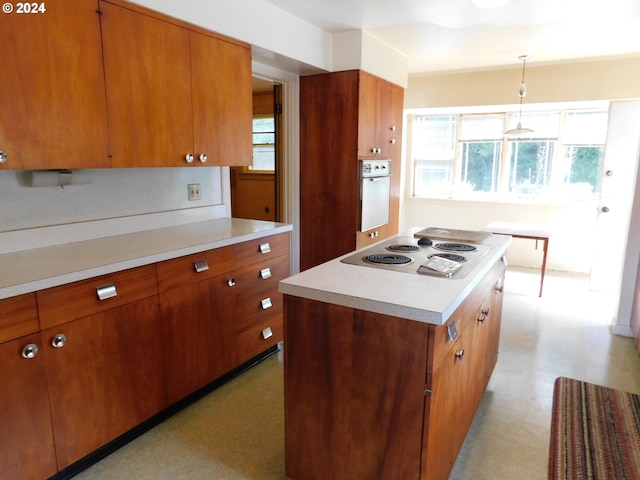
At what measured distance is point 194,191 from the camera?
286 cm

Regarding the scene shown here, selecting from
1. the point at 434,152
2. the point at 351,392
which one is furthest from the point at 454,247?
the point at 434,152

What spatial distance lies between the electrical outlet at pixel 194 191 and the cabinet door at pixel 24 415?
1462 mm

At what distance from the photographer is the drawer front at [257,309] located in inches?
99.4

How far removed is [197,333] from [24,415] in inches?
33.1

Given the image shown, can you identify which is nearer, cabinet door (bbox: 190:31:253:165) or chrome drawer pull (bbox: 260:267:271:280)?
cabinet door (bbox: 190:31:253:165)

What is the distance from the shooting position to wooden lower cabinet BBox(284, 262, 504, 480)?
1.37 metres

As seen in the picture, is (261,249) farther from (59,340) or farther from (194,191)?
(59,340)

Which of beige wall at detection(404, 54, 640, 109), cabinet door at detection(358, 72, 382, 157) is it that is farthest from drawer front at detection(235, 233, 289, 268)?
beige wall at detection(404, 54, 640, 109)

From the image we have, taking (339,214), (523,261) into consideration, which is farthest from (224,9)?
(523,261)

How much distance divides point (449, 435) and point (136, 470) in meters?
1.37

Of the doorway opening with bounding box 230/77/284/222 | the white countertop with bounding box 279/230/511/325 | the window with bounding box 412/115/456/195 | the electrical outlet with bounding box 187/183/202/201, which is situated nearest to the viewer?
the white countertop with bounding box 279/230/511/325

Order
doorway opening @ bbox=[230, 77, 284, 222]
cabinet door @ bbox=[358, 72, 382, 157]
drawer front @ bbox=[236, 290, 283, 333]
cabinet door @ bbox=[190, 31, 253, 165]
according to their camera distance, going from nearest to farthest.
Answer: cabinet door @ bbox=[190, 31, 253, 165] < drawer front @ bbox=[236, 290, 283, 333] < cabinet door @ bbox=[358, 72, 382, 157] < doorway opening @ bbox=[230, 77, 284, 222]

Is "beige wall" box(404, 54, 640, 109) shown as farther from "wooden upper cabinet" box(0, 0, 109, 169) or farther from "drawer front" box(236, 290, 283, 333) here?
"wooden upper cabinet" box(0, 0, 109, 169)

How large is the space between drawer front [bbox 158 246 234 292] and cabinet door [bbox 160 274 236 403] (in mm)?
35
